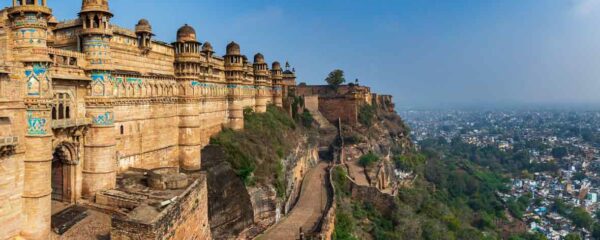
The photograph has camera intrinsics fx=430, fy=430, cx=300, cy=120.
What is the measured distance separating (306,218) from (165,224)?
12.7m

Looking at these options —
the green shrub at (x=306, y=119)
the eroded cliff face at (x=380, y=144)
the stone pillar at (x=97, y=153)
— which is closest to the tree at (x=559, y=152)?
the eroded cliff face at (x=380, y=144)

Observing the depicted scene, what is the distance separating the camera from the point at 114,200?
15.7 metres

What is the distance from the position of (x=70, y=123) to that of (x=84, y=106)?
116 cm

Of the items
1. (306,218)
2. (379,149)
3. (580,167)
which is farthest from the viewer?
(580,167)

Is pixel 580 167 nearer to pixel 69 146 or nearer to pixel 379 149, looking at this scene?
pixel 379 149

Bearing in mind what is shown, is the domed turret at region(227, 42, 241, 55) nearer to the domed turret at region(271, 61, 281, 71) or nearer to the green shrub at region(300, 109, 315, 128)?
the domed turret at region(271, 61, 281, 71)

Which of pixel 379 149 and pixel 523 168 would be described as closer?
pixel 379 149

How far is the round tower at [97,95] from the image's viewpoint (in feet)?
53.0

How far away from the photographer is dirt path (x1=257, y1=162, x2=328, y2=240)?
22.0m

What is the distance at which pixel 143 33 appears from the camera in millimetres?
19734

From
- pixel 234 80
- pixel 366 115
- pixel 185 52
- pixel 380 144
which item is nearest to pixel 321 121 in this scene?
pixel 366 115

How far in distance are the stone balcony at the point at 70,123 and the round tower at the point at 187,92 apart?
706cm

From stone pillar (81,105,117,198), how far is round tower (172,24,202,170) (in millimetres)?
6405

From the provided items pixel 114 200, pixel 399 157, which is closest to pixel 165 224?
pixel 114 200
